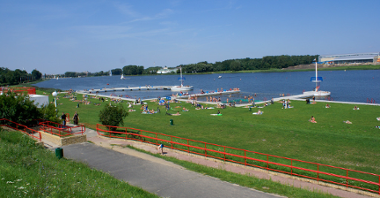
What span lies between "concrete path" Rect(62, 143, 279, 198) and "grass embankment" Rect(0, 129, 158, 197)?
1.07 meters

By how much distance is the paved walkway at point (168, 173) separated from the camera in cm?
911

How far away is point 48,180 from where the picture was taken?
7.34 m

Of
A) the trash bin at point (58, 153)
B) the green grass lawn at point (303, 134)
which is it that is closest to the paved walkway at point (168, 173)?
the trash bin at point (58, 153)

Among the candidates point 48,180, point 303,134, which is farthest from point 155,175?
point 303,134

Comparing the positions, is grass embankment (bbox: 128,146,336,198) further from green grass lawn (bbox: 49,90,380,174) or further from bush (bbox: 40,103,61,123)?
bush (bbox: 40,103,61,123)

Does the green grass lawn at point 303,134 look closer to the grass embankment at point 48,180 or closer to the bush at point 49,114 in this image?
the bush at point 49,114

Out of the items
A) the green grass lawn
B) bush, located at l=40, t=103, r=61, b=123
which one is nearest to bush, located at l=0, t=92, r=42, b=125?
bush, located at l=40, t=103, r=61, b=123

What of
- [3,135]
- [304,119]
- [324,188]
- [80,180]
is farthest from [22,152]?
[304,119]

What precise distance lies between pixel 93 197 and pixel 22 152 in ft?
17.3

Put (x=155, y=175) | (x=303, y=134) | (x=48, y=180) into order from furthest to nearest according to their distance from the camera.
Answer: (x=303, y=134) → (x=155, y=175) → (x=48, y=180)

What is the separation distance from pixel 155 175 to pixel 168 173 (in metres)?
0.55

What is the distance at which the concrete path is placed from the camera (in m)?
8.95

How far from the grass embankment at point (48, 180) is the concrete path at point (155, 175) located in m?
1.07

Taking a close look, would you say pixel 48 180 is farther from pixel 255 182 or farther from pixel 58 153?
pixel 255 182
